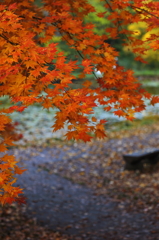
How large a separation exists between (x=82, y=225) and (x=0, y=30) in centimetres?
398

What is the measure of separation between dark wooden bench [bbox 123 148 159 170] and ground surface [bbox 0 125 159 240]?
0.62ft

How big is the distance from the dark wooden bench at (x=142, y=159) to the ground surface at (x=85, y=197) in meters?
0.19

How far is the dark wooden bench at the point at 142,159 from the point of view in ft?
26.1

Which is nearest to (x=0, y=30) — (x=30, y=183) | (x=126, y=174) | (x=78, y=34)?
(x=78, y=34)

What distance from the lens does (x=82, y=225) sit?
5707 mm

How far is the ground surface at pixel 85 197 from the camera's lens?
539 cm

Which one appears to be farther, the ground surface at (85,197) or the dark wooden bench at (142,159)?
the dark wooden bench at (142,159)

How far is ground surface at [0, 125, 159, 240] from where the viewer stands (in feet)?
17.7

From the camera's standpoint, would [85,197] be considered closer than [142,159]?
Yes

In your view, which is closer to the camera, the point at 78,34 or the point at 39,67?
the point at 39,67

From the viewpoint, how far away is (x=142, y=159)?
800cm

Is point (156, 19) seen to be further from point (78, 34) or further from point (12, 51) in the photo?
point (12, 51)

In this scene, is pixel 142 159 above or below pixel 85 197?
below

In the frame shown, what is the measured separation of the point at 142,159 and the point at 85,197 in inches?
72.8
